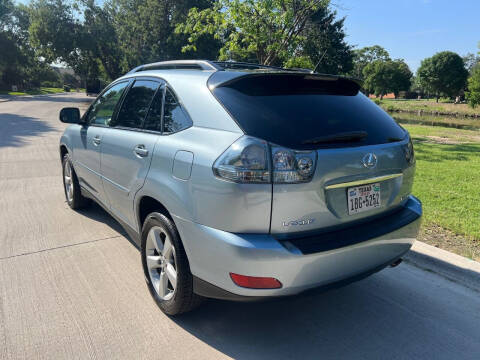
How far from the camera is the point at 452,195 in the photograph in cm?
575

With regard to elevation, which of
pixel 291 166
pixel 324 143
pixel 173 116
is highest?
pixel 173 116

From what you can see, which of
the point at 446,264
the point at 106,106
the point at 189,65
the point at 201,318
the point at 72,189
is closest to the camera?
the point at 201,318

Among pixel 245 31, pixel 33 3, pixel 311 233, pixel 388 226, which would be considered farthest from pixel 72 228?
pixel 33 3

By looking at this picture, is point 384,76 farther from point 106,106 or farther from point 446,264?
point 106,106

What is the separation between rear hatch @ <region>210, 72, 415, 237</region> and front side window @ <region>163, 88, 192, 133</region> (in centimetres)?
32

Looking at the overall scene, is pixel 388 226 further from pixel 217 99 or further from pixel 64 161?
pixel 64 161

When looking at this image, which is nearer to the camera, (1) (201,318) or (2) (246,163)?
(2) (246,163)

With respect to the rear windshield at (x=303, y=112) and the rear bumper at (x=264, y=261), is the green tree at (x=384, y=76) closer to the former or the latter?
the rear windshield at (x=303, y=112)

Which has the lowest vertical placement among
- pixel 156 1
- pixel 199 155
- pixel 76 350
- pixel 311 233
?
pixel 76 350

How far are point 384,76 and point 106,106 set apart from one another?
97873mm

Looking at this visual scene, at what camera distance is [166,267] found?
273 cm

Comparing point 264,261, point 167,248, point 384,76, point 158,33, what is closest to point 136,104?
point 167,248

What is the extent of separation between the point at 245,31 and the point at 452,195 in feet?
24.8

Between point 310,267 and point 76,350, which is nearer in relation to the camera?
point 310,267
